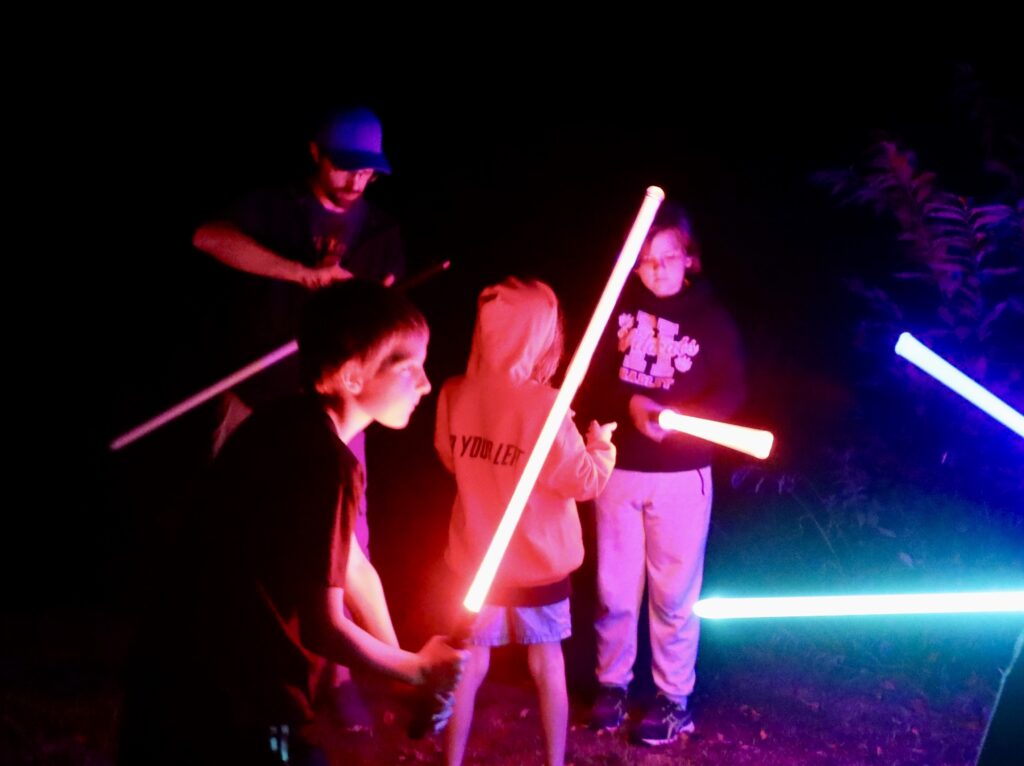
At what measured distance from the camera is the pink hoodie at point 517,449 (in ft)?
12.7

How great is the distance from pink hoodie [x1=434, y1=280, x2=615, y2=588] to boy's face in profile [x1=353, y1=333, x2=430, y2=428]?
1.16 m

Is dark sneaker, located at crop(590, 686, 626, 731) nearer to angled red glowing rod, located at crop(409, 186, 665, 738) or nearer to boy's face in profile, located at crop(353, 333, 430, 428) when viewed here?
angled red glowing rod, located at crop(409, 186, 665, 738)

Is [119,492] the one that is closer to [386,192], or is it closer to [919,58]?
[386,192]

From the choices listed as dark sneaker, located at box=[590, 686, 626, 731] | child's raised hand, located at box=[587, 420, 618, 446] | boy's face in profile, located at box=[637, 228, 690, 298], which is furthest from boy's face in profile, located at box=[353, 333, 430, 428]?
dark sneaker, located at box=[590, 686, 626, 731]

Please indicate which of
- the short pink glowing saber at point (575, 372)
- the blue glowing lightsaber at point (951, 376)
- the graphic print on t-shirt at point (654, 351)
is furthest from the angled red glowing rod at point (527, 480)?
the graphic print on t-shirt at point (654, 351)

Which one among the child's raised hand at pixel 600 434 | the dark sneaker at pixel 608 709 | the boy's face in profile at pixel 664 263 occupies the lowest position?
the dark sneaker at pixel 608 709

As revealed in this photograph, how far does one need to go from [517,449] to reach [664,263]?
1.29 meters

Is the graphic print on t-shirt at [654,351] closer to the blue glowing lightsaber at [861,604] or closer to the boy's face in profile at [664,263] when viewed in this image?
the boy's face in profile at [664,263]

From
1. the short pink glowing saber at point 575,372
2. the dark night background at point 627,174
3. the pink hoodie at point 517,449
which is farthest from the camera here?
the dark night background at point 627,174

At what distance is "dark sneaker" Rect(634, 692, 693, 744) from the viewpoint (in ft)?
15.4

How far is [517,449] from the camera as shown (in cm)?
390

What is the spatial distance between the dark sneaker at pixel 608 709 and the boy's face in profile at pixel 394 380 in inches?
102

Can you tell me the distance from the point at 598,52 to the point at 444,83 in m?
0.86

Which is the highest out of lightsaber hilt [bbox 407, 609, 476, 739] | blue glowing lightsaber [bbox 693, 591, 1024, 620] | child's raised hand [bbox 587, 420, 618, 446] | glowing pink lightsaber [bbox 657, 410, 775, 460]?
glowing pink lightsaber [bbox 657, 410, 775, 460]
